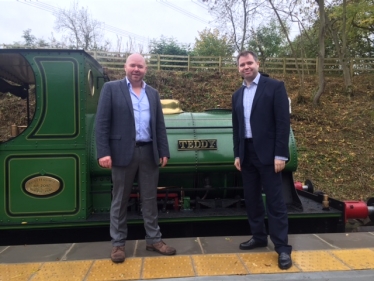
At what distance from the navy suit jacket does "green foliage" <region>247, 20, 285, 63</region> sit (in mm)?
18794

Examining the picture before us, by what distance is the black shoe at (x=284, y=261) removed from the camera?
9.49ft

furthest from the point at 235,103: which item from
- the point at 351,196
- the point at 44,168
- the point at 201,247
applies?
the point at 351,196

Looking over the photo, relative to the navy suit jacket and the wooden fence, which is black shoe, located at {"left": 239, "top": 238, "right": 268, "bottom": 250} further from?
the wooden fence

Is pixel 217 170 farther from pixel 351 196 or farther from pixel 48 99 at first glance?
pixel 351 196

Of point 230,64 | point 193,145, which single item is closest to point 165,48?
point 230,64

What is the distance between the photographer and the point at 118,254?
3053 mm

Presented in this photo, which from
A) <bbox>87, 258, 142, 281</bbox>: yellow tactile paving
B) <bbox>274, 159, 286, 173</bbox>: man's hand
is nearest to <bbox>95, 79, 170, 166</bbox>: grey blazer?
<bbox>87, 258, 142, 281</bbox>: yellow tactile paving

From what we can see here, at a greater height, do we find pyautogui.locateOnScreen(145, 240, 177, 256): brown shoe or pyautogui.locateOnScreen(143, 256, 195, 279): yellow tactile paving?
pyautogui.locateOnScreen(145, 240, 177, 256): brown shoe

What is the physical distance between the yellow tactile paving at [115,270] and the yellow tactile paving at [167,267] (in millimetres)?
75

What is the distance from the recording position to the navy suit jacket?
3009 mm

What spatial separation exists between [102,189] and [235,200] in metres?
1.64

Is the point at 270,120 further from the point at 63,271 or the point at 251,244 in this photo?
the point at 63,271

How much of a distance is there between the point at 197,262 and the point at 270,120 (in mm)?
1376

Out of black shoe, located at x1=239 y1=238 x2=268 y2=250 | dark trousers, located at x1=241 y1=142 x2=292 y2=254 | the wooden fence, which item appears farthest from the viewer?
the wooden fence
